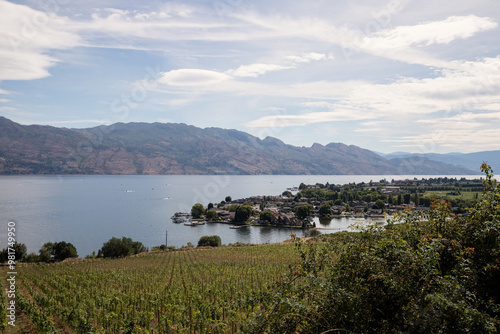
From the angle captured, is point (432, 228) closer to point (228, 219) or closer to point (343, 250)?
point (343, 250)

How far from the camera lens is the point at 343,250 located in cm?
673

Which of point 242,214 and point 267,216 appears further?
point 242,214

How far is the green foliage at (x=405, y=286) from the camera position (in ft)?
15.7

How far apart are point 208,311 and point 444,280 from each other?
570 inches

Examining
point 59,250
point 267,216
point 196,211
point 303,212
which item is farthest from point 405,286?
point 196,211

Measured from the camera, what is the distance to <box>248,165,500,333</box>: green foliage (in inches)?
188

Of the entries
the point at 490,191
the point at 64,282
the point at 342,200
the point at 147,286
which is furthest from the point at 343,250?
the point at 342,200

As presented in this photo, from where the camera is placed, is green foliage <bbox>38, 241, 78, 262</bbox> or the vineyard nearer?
the vineyard

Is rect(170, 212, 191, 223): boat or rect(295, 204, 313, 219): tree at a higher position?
rect(295, 204, 313, 219): tree

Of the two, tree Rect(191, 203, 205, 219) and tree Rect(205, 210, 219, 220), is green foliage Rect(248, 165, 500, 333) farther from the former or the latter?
tree Rect(191, 203, 205, 219)

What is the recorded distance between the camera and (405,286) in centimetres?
523

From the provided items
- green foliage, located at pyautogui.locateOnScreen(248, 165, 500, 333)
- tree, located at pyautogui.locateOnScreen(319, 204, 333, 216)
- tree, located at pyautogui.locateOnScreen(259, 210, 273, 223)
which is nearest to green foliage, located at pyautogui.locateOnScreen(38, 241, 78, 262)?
green foliage, located at pyautogui.locateOnScreen(248, 165, 500, 333)

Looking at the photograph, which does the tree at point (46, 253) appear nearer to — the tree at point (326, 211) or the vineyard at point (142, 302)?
the vineyard at point (142, 302)

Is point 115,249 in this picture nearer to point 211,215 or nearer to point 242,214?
point 242,214
